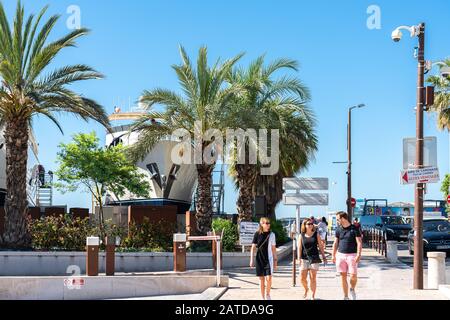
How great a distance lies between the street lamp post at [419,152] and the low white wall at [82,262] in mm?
8471

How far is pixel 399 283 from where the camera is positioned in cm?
1684

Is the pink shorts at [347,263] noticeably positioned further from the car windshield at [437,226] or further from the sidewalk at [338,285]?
the car windshield at [437,226]

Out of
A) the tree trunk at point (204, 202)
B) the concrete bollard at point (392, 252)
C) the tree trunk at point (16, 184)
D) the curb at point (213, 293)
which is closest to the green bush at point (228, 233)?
the tree trunk at point (204, 202)

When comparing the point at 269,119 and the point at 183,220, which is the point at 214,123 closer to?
the point at 269,119

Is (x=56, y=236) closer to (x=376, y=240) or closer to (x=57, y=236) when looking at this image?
(x=57, y=236)

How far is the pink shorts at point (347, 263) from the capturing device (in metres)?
12.6

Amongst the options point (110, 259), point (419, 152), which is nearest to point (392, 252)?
point (419, 152)

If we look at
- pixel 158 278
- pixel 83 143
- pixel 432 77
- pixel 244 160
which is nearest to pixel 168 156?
pixel 83 143

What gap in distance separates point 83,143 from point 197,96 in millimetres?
6705

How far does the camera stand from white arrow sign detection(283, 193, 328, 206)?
685 inches

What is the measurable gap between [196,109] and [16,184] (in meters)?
6.69

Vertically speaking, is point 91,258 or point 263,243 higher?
point 263,243

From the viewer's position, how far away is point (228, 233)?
24.5 meters

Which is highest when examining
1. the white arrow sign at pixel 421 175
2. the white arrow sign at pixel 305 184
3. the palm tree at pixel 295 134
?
the palm tree at pixel 295 134
